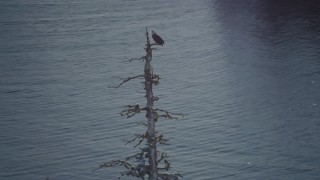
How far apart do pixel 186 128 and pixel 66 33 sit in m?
74.1

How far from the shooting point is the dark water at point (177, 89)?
67.0m

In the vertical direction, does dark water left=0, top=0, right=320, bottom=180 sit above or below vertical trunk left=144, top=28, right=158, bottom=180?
below

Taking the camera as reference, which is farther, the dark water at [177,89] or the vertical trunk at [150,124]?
the dark water at [177,89]

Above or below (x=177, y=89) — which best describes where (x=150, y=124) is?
above

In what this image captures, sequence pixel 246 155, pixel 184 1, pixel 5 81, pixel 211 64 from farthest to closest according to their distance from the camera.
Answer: pixel 184 1
pixel 211 64
pixel 5 81
pixel 246 155

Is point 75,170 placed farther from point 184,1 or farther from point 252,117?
point 184,1

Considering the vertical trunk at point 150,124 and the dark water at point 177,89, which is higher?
the vertical trunk at point 150,124

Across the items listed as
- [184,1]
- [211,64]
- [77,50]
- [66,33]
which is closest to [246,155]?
[211,64]

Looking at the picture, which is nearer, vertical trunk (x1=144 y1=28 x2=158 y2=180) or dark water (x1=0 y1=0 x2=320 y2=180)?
vertical trunk (x1=144 y1=28 x2=158 y2=180)

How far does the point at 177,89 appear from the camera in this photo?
312ft

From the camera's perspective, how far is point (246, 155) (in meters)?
66.9

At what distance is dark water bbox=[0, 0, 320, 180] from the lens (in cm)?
6700

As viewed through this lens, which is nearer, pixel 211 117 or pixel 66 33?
pixel 211 117

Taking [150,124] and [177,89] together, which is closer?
[150,124]
